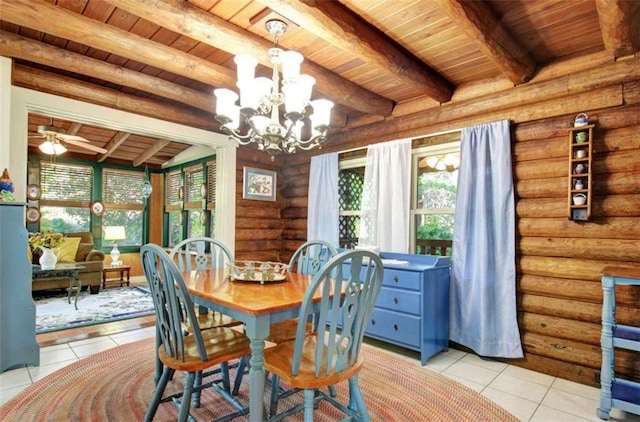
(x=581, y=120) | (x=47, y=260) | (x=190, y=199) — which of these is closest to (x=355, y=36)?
(x=581, y=120)

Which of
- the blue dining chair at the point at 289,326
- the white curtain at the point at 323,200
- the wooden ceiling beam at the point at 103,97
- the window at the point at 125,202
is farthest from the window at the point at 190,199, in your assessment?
the blue dining chair at the point at 289,326

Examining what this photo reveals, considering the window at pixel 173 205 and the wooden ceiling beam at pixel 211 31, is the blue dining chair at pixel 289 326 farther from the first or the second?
the window at pixel 173 205

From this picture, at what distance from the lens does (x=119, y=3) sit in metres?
1.85

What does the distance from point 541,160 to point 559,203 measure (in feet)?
1.24

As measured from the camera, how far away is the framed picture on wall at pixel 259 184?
4461mm

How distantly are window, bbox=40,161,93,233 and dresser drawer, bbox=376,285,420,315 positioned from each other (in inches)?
236

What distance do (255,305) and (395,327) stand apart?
6.16 feet

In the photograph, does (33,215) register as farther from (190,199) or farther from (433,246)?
(433,246)

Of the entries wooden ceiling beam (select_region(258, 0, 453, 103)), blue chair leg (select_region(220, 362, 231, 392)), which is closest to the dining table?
blue chair leg (select_region(220, 362, 231, 392))

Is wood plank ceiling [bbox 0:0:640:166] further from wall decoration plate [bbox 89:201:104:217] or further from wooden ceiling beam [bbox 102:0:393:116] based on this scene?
wall decoration plate [bbox 89:201:104:217]

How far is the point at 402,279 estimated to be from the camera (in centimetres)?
300

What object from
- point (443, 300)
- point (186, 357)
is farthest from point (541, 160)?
point (186, 357)

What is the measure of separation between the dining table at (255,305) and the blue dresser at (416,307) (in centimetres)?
123

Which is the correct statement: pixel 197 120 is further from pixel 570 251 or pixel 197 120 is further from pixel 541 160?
pixel 570 251
